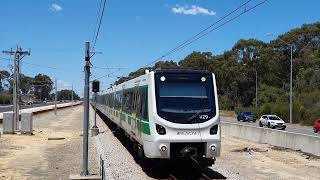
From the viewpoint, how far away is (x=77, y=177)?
51.4 ft

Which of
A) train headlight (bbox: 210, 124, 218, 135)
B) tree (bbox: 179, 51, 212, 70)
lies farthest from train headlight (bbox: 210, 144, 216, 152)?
tree (bbox: 179, 51, 212, 70)

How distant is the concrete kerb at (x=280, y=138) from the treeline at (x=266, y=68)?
189 ft

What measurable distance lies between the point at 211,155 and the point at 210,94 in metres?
1.89

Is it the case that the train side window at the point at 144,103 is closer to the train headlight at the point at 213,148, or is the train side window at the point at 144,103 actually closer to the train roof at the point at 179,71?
the train roof at the point at 179,71

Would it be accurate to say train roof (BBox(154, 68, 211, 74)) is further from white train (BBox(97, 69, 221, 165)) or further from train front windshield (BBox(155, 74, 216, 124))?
train front windshield (BBox(155, 74, 216, 124))

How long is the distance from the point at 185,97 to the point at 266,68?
322 feet

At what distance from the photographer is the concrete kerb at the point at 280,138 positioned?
2297cm

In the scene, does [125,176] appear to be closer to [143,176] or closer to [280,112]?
[143,176]

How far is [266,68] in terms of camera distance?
112 m

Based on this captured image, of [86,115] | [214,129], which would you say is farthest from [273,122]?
[86,115]

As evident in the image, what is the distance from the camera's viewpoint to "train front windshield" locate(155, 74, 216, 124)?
53.9 ft

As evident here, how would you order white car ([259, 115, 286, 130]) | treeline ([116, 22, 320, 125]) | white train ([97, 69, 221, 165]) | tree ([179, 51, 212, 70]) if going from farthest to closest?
tree ([179, 51, 212, 70]), treeline ([116, 22, 320, 125]), white car ([259, 115, 286, 130]), white train ([97, 69, 221, 165])

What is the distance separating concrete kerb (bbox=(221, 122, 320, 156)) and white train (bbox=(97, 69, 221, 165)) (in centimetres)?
723

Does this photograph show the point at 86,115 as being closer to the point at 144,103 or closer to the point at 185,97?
the point at 144,103
